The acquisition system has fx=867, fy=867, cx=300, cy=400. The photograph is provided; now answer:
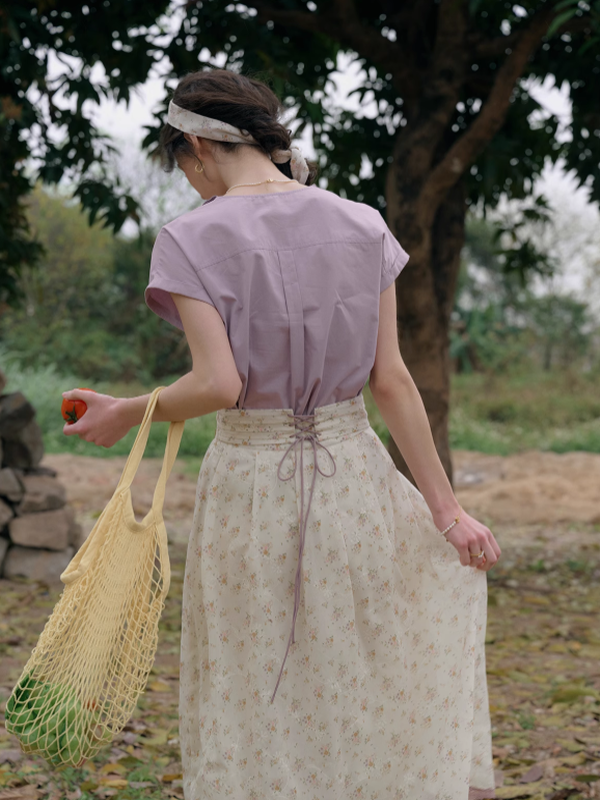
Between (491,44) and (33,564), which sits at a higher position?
(491,44)

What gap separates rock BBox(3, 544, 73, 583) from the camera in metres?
4.92

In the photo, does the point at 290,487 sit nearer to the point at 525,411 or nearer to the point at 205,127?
the point at 205,127

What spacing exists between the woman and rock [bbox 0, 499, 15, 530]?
3.48 metres

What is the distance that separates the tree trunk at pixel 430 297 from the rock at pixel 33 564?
2.06 m

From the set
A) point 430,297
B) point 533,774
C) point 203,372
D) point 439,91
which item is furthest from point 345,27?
point 533,774

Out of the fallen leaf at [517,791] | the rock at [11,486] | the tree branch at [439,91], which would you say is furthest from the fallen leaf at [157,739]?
the tree branch at [439,91]

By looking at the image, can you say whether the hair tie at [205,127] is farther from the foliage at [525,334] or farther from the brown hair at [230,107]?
the foliage at [525,334]

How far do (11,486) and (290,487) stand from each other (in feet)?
12.3

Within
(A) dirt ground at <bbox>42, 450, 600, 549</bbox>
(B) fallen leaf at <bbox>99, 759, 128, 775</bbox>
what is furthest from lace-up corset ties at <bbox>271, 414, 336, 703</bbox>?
(A) dirt ground at <bbox>42, 450, 600, 549</bbox>

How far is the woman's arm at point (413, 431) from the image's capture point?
1641mm

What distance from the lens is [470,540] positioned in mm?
1662

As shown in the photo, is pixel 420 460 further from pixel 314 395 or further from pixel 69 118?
pixel 69 118

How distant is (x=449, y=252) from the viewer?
4.77 meters

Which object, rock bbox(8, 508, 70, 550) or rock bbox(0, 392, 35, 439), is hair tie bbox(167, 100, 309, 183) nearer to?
rock bbox(0, 392, 35, 439)
